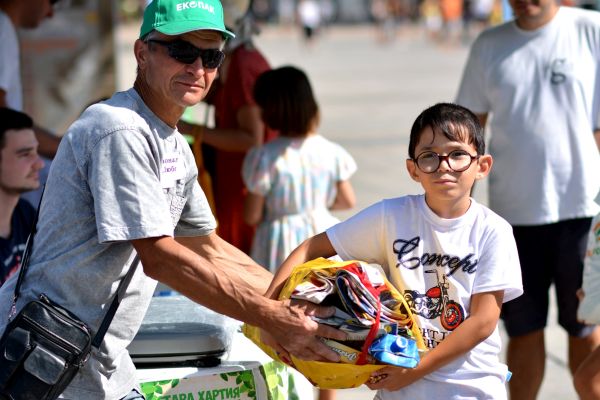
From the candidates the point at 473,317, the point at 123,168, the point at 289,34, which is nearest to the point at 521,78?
the point at 473,317

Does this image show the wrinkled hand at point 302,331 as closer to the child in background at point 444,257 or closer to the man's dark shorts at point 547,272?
the child in background at point 444,257

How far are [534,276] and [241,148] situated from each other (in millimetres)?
1523

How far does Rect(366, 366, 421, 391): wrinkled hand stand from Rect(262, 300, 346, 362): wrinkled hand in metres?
0.18

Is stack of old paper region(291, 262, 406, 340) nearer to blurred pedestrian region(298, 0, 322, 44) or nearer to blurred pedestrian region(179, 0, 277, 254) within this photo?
blurred pedestrian region(179, 0, 277, 254)

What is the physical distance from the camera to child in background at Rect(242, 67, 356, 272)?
195 inches

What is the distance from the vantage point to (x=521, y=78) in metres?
4.49

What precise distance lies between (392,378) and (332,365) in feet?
0.73

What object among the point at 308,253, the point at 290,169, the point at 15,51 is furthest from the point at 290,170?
the point at 308,253

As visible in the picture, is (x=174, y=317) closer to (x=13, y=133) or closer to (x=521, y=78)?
(x=13, y=133)

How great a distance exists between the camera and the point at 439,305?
3035 millimetres

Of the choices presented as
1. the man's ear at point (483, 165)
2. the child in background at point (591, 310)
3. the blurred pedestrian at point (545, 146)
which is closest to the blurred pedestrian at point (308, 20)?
the blurred pedestrian at point (545, 146)

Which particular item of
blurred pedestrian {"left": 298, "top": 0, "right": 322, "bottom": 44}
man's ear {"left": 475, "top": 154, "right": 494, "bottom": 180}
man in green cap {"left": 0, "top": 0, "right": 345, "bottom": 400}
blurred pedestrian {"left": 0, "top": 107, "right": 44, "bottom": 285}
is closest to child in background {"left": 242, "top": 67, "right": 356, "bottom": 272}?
Answer: blurred pedestrian {"left": 0, "top": 107, "right": 44, "bottom": 285}

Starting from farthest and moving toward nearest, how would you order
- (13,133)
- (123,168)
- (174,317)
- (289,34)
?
1. (289,34)
2. (13,133)
3. (174,317)
4. (123,168)

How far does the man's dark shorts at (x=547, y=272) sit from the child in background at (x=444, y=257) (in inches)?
55.6
